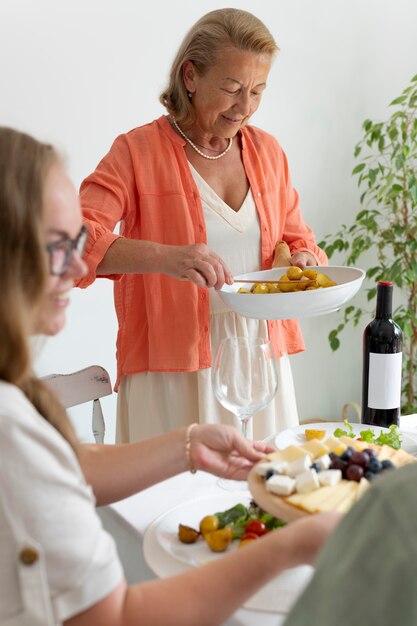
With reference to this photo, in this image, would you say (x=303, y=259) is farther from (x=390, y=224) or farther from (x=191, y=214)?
(x=390, y=224)

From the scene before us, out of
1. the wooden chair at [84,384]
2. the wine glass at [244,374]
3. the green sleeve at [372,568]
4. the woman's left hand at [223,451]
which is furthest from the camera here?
the wooden chair at [84,384]

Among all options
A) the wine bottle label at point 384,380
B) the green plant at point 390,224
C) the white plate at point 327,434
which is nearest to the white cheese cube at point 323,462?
the white plate at point 327,434

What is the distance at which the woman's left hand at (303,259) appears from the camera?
6.88 feet

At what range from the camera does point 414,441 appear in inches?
60.9

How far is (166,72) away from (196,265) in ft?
5.15

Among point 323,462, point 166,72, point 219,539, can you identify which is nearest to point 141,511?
point 219,539

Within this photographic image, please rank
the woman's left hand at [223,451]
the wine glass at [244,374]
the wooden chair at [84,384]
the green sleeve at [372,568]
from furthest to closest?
the wooden chair at [84,384], the wine glass at [244,374], the woman's left hand at [223,451], the green sleeve at [372,568]

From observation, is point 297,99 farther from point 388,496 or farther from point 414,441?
point 388,496

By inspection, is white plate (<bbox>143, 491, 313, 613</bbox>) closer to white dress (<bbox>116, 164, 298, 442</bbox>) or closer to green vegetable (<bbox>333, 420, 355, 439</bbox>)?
green vegetable (<bbox>333, 420, 355, 439</bbox>)

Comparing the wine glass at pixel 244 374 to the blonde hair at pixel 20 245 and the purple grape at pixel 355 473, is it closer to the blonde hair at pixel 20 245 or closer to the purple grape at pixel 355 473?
the purple grape at pixel 355 473

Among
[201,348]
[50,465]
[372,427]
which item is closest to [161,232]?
[201,348]

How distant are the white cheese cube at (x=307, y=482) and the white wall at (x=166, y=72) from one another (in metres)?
1.79

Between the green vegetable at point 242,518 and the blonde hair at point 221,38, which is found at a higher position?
the blonde hair at point 221,38

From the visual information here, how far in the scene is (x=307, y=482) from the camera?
3.68ft
